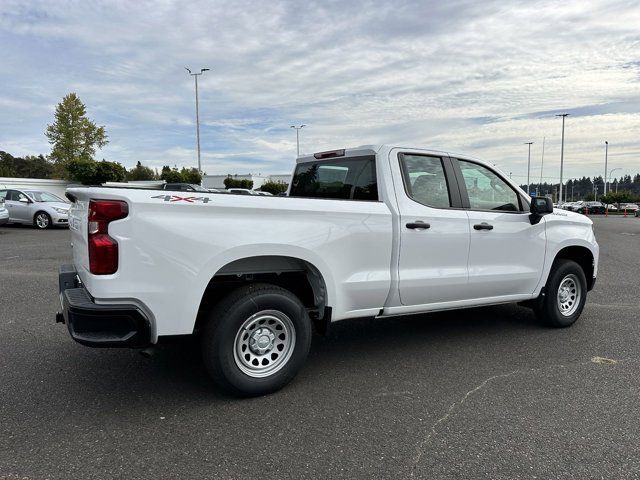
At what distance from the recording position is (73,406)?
3490 millimetres

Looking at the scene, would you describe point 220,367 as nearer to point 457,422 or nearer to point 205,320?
point 205,320

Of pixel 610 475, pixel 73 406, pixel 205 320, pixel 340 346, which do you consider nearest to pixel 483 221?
pixel 340 346

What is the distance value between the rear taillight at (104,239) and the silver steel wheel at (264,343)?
99 centimetres

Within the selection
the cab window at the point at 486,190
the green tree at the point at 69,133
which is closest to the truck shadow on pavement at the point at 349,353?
the cab window at the point at 486,190

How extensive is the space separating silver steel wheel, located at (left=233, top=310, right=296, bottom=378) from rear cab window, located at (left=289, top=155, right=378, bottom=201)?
1406mm

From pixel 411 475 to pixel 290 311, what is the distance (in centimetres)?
141

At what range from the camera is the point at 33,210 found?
17984 millimetres

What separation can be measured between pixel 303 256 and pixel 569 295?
11.9ft

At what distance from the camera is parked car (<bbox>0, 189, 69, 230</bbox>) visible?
18.0 metres

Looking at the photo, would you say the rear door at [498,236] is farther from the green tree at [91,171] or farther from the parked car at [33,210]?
the green tree at [91,171]

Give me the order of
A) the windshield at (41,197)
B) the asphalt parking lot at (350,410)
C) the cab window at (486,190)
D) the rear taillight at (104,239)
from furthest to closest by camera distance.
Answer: the windshield at (41,197) < the cab window at (486,190) < the rear taillight at (104,239) < the asphalt parking lot at (350,410)

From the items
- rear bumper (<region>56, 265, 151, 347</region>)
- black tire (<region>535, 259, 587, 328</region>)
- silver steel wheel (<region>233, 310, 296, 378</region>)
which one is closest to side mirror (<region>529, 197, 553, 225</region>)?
black tire (<region>535, 259, 587, 328</region>)

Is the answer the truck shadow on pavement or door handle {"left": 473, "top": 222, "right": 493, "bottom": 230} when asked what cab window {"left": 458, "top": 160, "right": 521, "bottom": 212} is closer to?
door handle {"left": 473, "top": 222, "right": 493, "bottom": 230}

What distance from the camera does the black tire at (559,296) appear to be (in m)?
5.42
